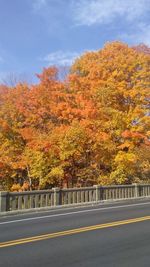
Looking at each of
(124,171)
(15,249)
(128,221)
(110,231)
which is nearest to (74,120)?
(124,171)

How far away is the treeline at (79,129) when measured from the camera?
2325 cm

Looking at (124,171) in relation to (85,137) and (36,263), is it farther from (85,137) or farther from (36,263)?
(36,263)

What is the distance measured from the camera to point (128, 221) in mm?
10508

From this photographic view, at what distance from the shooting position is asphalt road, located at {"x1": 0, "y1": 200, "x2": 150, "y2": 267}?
19.9ft

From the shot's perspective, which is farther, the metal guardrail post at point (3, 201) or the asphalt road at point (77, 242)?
the metal guardrail post at point (3, 201)

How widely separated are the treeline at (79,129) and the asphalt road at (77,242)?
12.1 metres

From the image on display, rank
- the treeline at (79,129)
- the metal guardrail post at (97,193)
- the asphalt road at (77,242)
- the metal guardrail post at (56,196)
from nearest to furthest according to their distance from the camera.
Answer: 1. the asphalt road at (77,242)
2. the metal guardrail post at (56,196)
3. the metal guardrail post at (97,193)
4. the treeline at (79,129)

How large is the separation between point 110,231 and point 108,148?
14.8 meters

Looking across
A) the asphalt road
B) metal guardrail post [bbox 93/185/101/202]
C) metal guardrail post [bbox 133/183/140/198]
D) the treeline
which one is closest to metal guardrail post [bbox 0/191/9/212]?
the asphalt road

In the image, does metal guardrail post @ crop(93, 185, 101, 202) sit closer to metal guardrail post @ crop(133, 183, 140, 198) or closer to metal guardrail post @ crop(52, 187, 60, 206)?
metal guardrail post @ crop(52, 187, 60, 206)

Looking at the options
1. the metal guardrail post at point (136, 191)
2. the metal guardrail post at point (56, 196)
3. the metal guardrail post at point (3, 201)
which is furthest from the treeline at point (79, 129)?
the metal guardrail post at point (3, 201)

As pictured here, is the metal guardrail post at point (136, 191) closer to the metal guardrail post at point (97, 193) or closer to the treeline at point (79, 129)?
the treeline at point (79, 129)

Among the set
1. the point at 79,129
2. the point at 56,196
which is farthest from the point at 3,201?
the point at 79,129

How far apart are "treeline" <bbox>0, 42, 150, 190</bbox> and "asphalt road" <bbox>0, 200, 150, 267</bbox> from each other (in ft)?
39.8
